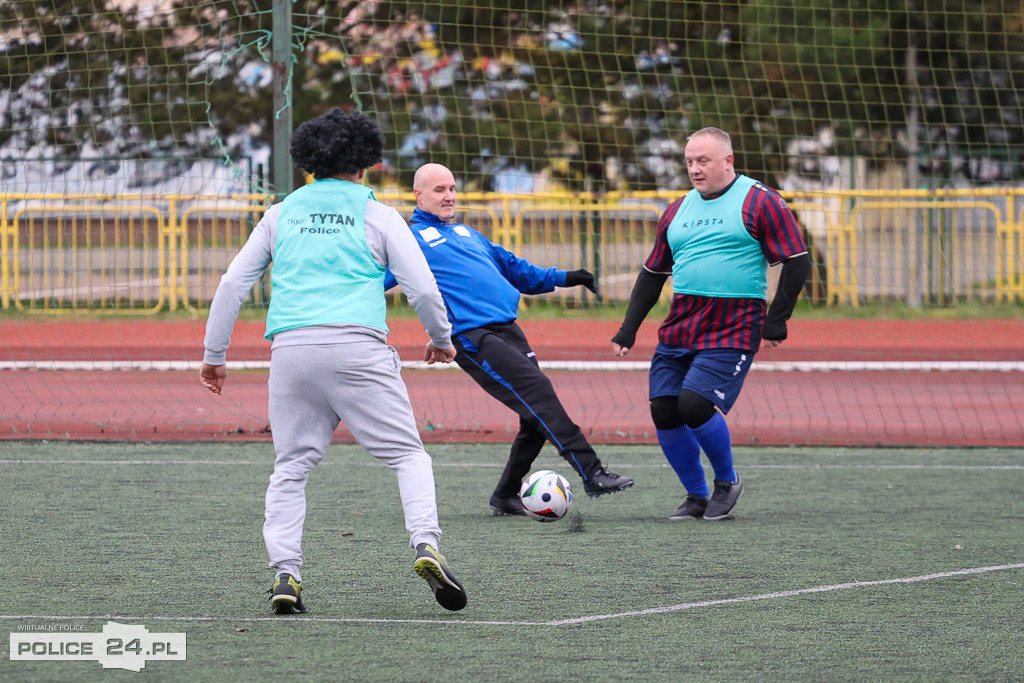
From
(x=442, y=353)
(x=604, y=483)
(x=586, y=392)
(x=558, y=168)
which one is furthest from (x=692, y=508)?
(x=558, y=168)

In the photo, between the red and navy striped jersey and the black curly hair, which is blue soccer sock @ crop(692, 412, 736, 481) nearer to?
the red and navy striped jersey

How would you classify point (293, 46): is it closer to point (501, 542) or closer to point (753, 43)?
point (501, 542)

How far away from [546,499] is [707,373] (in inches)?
35.9

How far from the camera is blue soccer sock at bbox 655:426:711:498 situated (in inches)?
261

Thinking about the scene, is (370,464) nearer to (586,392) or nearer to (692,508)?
(692,508)

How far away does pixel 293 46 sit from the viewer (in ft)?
33.8

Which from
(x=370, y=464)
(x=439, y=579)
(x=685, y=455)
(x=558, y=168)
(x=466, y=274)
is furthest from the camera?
(x=558, y=168)

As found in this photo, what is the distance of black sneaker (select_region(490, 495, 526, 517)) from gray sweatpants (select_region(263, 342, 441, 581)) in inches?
80.1

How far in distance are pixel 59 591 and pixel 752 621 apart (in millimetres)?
2365

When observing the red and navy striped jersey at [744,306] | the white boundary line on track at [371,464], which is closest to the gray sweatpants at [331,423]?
the red and navy striped jersey at [744,306]

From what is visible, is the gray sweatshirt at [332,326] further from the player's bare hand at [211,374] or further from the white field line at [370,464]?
the white field line at [370,464]

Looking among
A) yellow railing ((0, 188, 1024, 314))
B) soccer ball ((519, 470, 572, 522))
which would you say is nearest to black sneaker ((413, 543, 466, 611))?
soccer ball ((519, 470, 572, 522))

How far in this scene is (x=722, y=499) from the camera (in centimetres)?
662

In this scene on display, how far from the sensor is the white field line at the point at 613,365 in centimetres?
1391
